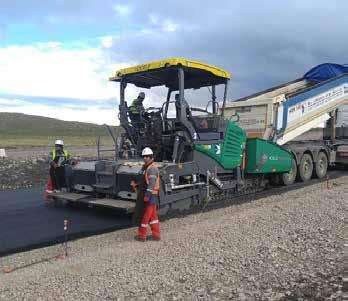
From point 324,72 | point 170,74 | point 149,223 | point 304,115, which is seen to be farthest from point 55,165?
point 324,72

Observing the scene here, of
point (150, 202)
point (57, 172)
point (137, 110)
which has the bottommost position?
point (150, 202)

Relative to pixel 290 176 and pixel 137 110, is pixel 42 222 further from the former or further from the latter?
pixel 290 176

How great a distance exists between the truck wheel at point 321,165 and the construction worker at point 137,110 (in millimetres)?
6504

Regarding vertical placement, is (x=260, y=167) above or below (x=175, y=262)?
above

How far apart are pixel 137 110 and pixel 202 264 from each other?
4594 millimetres

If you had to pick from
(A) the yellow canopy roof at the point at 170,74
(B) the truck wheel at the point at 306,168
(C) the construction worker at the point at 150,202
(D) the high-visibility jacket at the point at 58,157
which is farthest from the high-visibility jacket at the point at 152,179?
(B) the truck wheel at the point at 306,168

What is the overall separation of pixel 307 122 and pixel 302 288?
881 centimetres

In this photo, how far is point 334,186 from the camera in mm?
12070

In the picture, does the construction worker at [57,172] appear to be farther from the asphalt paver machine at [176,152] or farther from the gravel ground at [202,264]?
the gravel ground at [202,264]

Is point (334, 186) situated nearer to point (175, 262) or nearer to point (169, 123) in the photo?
point (169, 123)

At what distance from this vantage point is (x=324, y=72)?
14.8 meters

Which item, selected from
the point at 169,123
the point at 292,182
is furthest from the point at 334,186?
the point at 169,123

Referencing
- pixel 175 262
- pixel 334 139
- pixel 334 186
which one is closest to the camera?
pixel 175 262

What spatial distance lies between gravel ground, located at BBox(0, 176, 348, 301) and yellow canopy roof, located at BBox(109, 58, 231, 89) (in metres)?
2.89
